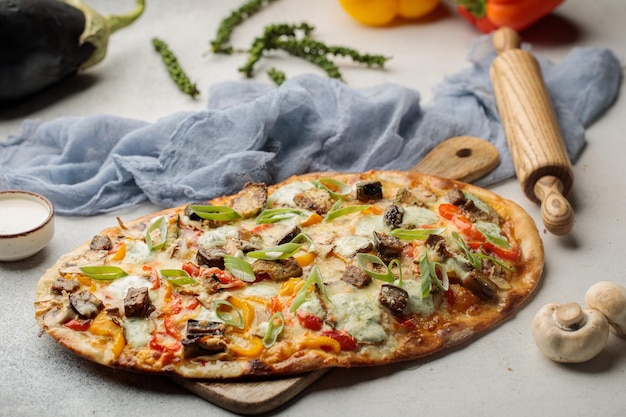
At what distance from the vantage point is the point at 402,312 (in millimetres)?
4242

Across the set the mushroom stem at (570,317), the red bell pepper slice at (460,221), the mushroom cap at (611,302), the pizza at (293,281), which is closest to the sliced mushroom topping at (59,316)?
the pizza at (293,281)

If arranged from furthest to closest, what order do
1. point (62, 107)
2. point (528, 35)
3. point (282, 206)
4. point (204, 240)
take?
point (528, 35) < point (62, 107) < point (282, 206) < point (204, 240)

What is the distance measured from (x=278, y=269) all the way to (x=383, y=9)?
4.09 m

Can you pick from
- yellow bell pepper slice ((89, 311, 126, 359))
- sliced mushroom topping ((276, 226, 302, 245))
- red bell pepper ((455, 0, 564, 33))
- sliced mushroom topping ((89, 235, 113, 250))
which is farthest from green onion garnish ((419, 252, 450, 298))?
red bell pepper ((455, 0, 564, 33))

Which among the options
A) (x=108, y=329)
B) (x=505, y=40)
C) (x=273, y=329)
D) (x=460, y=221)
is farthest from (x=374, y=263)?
(x=505, y=40)

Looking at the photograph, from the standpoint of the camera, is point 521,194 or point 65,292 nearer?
point 65,292

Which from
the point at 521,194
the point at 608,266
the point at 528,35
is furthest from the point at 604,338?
the point at 528,35

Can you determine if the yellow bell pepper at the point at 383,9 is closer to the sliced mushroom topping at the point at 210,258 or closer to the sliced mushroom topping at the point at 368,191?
the sliced mushroom topping at the point at 368,191

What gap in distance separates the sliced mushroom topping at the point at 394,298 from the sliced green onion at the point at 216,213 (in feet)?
3.57

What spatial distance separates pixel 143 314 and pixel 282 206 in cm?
122

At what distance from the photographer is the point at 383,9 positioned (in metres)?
7.84

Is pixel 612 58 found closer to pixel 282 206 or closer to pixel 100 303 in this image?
pixel 282 206

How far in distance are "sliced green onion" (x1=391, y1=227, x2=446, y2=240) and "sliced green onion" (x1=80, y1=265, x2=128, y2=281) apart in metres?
1.45

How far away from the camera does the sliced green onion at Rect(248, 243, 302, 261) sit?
14.7 feet
